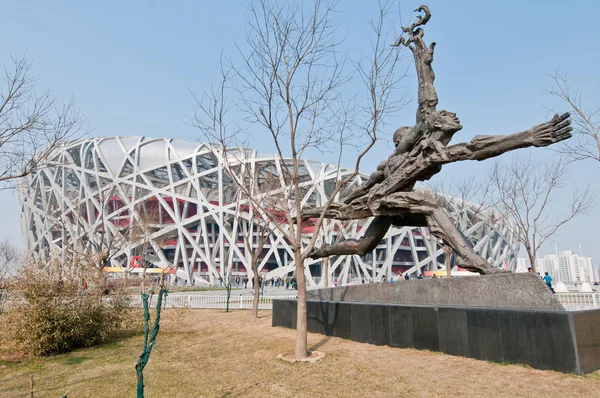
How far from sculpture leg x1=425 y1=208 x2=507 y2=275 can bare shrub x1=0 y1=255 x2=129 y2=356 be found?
8116mm

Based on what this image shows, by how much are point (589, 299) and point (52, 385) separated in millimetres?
15136

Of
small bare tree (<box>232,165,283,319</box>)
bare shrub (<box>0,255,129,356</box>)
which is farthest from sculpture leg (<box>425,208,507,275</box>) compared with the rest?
bare shrub (<box>0,255,129,356</box>)

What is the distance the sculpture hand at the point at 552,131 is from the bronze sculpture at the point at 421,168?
9 centimetres

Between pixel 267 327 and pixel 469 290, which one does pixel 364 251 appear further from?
pixel 267 327

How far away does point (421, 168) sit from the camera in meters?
7.52

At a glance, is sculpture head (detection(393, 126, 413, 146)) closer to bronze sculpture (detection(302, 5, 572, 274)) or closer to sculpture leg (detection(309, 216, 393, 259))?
bronze sculpture (detection(302, 5, 572, 274))

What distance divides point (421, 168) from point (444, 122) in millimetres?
929

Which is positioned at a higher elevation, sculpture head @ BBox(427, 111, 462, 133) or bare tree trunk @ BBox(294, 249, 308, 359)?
sculpture head @ BBox(427, 111, 462, 133)

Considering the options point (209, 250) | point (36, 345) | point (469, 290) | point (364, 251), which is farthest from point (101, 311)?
point (209, 250)

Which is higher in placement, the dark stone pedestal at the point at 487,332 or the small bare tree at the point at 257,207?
the small bare tree at the point at 257,207

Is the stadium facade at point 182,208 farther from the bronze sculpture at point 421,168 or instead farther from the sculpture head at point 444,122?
the sculpture head at point 444,122

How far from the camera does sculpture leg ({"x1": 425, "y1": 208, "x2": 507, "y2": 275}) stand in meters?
6.80

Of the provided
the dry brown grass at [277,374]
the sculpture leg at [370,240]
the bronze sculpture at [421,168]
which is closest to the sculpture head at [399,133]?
the bronze sculpture at [421,168]

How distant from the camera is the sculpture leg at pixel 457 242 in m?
6.80
